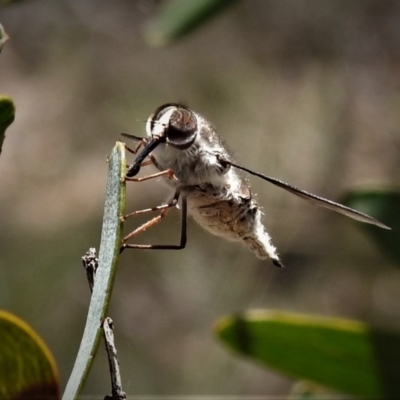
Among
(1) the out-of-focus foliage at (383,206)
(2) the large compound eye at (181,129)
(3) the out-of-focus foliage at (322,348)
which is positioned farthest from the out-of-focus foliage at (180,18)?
(3) the out-of-focus foliage at (322,348)

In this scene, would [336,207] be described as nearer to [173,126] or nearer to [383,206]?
[383,206]

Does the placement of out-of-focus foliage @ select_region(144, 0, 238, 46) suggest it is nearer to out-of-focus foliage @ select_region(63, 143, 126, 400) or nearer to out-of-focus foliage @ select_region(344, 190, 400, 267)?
out-of-focus foliage @ select_region(344, 190, 400, 267)

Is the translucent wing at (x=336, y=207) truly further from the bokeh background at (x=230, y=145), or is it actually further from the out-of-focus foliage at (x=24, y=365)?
the bokeh background at (x=230, y=145)

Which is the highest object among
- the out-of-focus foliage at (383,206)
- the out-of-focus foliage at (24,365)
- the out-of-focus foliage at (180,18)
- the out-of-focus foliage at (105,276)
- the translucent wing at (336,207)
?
the out-of-focus foliage at (180,18)

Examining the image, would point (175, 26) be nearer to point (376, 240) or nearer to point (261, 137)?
point (376, 240)

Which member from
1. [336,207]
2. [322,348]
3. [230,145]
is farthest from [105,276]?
[230,145]

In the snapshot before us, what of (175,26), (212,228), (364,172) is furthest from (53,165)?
(212,228)
